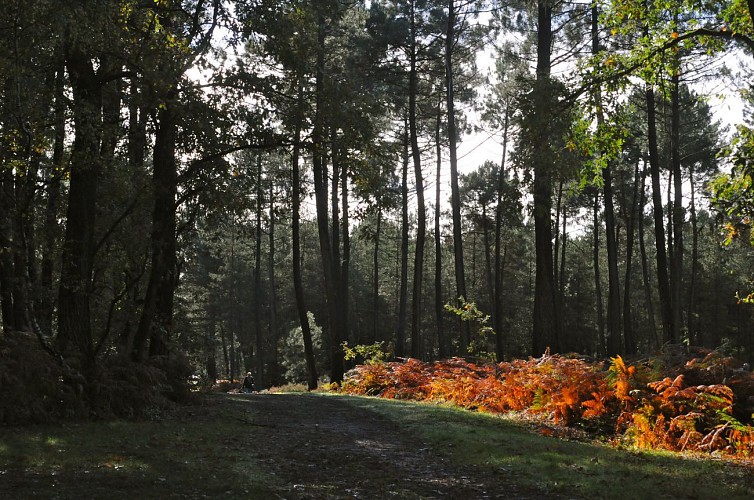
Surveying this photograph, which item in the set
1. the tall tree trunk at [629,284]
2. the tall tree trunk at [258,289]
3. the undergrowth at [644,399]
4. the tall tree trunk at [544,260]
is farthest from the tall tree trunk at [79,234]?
the tall tree trunk at [629,284]

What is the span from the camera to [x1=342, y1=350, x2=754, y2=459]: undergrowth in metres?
8.71

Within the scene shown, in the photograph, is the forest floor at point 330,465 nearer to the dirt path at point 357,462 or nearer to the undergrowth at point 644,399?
the dirt path at point 357,462

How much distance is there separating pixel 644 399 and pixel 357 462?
15.5 feet

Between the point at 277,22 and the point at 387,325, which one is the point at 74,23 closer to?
the point at 277,22

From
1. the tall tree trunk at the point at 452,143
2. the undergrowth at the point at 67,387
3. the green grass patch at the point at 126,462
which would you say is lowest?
the green grass patch at the point at 126,462

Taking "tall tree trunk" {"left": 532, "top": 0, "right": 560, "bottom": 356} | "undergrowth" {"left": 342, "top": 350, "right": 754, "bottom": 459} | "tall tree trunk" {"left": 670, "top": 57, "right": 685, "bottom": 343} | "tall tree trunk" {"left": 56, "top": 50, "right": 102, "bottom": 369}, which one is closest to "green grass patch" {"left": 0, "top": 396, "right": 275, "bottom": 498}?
"tall tree trunk" {"left": 56, "top": 50, "right": 102, "bottom": 369}

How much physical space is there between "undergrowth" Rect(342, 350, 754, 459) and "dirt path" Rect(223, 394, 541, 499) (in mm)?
2853

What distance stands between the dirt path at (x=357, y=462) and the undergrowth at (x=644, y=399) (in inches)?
112

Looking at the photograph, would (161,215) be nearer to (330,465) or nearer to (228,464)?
(228,464)

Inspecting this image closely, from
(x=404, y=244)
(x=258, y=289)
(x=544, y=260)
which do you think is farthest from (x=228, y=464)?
(x=258, y=289)

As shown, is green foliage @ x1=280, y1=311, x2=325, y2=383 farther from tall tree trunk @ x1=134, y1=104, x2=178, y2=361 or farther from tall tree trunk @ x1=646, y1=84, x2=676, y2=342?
tall tree trunk @ x1=134, y1=104, x2=178, y2=361

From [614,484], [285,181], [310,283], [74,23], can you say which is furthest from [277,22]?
[310,283]

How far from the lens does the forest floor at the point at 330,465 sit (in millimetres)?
5746

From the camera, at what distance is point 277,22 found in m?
12.1
